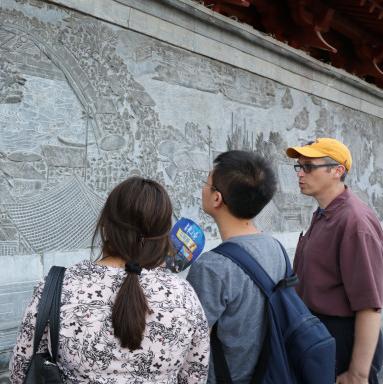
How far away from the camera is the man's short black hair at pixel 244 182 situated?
1619 mm

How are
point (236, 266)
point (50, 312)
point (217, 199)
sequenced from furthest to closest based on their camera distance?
point (217, 199) → point (236, 266) → point (50, 312)

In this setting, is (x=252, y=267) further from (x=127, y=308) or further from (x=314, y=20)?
(x=314, y=20)

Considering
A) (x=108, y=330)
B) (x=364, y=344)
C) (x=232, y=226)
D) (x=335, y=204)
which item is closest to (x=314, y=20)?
(x=335, y=204)

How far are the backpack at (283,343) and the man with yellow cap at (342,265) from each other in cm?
48

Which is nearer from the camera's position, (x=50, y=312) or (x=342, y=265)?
(x=50, y=312)

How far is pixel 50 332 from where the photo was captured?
1.25m

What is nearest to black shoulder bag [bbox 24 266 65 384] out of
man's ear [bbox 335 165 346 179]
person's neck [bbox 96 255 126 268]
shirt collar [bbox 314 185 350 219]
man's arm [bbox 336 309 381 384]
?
person's neck [bbox 96 255 126 268]

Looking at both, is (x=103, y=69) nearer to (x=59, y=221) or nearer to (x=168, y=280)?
(x=59, y=221)

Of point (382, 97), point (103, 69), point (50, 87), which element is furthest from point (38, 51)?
point (382, 97)

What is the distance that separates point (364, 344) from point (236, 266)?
788 mm

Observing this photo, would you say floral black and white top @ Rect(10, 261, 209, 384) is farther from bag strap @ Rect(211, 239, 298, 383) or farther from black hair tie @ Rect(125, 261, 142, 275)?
bag strap @ Rect(211, 239, 298, 383)

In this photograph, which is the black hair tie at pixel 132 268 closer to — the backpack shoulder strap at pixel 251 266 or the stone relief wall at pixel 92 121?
the backpack shoulder strap at pixel 251 266

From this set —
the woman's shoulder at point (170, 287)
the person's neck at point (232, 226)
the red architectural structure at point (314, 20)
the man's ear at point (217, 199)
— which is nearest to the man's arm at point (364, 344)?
the person's neck at point (232, 226)

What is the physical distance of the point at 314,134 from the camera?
5305 mm
